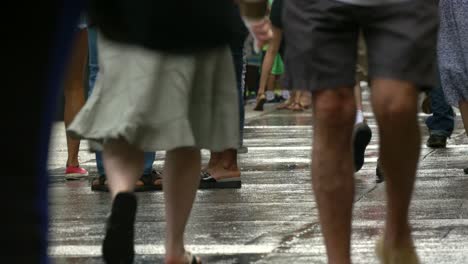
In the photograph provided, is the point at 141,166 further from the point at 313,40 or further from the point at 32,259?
the point at 32,259

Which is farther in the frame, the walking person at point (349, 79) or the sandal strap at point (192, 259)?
the sandal strap at point (192, 259)

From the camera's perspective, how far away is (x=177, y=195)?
202 inches

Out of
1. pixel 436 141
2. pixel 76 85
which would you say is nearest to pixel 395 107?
pixel 76 85

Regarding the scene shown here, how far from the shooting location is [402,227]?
477 centimetres

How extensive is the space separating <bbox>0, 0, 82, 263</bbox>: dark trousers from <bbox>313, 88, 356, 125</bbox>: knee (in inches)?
70.1

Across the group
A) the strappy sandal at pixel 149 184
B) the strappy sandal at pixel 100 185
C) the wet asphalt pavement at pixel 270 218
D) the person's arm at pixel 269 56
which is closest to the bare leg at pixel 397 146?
the wet asphalt pavement at pixel 270 218

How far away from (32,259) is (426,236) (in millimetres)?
3360

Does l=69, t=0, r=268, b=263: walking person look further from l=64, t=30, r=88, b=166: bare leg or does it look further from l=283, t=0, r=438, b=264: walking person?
l=64, t=30, r=88, b=166: bare leg

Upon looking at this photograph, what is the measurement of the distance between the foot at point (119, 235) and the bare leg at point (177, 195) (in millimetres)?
250

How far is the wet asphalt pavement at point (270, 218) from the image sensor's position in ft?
18.6

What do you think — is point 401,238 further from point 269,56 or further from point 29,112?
point 269,56

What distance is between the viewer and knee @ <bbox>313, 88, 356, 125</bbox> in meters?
4.63

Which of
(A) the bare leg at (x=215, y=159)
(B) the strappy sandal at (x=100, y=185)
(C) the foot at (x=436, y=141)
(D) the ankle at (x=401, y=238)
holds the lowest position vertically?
(C) the foot at (x=436, y=141)

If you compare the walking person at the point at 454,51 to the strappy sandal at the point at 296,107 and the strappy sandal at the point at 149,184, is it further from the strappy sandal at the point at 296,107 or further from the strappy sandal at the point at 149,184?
the strappy sandal at the point at 296,107
